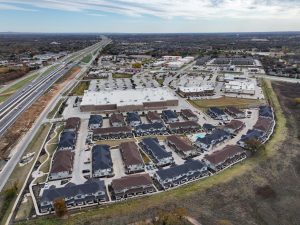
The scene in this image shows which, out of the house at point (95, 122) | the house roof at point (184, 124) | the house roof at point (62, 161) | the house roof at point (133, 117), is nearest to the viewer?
the house roof at point (62, 161)

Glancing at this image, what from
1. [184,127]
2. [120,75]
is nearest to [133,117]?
[184,127]

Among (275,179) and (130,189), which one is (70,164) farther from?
Result: (275,179)

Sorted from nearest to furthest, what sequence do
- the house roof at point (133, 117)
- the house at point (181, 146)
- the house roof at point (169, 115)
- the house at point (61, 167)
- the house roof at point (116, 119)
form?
the house at point (61, 167)
the house at point (181, 146)
the house roof at point (116, 119)
the house roof at point (133, 117)
the house roof at point (169, 115)

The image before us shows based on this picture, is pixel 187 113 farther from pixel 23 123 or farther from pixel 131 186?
pixel 23 123

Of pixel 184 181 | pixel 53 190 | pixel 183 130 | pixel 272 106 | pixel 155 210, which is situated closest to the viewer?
pixel 155 210

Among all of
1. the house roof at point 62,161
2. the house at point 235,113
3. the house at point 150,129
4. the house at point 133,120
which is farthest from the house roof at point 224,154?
the house roof at point 62,161

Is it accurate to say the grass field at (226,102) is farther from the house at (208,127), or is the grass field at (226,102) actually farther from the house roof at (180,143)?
the house roof at (180,143)

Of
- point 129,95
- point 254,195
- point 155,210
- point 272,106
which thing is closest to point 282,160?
point 254,195
